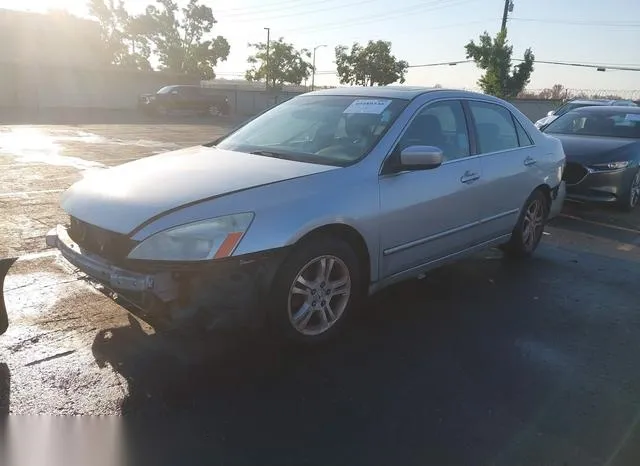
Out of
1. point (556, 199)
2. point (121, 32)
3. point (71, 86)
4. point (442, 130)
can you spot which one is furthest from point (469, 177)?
point (121, 32)

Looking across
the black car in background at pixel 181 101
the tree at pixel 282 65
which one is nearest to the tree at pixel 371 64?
the tree at pixel 282 65

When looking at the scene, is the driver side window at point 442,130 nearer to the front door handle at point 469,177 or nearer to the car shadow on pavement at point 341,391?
the front door handle at point 469,177

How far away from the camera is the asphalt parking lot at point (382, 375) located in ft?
8.73

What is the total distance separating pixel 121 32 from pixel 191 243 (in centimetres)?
6318

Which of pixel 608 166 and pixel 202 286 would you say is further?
pixel 608 166

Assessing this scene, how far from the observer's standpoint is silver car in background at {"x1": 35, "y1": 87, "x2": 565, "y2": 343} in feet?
9.87

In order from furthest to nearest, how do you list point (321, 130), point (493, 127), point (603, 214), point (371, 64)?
1. point (371, 64)
2. point (603, 214)
3. point (493, 127)
4. point (321, 130)

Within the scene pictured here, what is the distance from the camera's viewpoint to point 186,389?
3.02 meters

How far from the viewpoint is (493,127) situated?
197 inches

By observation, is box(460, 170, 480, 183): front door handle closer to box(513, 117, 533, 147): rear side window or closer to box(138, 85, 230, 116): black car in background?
box(513, 117, 533, 147): rear side window

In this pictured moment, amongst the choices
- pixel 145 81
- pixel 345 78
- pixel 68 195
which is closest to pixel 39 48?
pixel 145 81

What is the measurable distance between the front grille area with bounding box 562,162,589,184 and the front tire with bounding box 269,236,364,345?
546 centimetres

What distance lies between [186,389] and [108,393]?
1.32ft

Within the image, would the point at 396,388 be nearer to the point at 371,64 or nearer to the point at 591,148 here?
the point at 591,148
